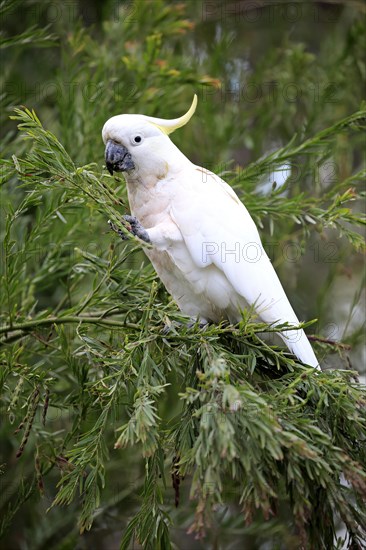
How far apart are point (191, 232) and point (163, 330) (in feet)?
0.86

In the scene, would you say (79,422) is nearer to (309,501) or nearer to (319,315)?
(309,501)

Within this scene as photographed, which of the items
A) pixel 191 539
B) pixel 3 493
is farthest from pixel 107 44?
pixel 191 539

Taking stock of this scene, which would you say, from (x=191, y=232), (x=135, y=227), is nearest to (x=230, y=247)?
(x=191, y=232)

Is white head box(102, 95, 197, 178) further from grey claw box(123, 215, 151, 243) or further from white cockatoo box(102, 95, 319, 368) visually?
grey claw box(123, 215, 151, 243)

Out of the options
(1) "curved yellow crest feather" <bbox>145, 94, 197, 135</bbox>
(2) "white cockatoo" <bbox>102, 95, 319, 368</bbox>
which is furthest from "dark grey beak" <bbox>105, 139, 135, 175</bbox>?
(1) "curved yellow crest feather" <bbox>145, 94, 197, 135</bbox>

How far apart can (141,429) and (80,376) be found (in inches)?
17.8

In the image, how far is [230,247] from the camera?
1.51 m

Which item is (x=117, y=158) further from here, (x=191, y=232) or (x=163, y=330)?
(x=163, y=330)

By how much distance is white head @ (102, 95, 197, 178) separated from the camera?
150 centimetres

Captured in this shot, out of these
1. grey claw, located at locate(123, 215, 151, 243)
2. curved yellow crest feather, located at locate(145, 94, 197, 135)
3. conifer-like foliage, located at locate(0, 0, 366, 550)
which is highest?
curved yellow crest feather, located at locate(145, 94, 197, 135)

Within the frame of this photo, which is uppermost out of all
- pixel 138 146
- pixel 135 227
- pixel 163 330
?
pixel 138 146

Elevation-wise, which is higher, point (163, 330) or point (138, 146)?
point (138, 146)

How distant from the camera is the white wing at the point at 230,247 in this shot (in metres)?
1.49

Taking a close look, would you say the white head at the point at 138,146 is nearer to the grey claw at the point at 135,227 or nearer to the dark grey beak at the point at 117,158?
the dark grey beak at the point at 117,158
